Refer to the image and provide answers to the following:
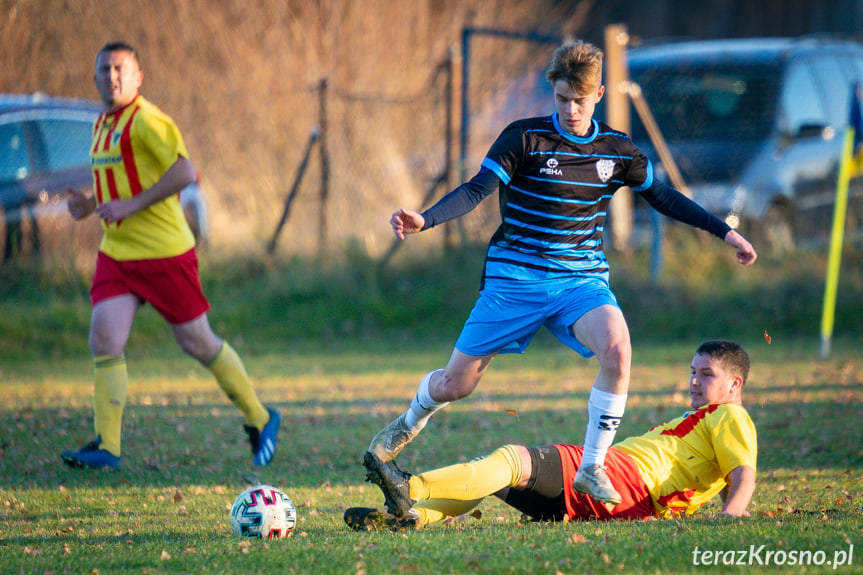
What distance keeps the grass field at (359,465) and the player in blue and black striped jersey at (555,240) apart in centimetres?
67

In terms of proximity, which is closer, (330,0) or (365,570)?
(365,570)

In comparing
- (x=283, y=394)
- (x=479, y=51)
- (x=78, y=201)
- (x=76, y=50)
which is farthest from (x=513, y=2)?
(x=78, y=201)

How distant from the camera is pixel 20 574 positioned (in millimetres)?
3479

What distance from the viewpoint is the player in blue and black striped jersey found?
14.0ft

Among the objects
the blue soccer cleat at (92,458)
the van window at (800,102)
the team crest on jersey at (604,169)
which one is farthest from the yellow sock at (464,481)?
the van window at (800,102)

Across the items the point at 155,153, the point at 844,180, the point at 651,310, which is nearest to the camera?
the point at 155,153

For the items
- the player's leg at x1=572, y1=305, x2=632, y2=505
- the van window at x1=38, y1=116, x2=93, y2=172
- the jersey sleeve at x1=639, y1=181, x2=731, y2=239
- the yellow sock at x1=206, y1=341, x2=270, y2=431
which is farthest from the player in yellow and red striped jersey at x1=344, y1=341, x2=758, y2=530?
the van window at x1=38, y1=116, x2=93, y2=172

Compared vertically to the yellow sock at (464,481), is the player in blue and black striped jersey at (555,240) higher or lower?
higher

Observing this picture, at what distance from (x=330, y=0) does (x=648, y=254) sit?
32.5 ft

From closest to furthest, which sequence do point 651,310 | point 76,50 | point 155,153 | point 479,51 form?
point 155,153 < point 651,310 < point 76,50 < point 479,51

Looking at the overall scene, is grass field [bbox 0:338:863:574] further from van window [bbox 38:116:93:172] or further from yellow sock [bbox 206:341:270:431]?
van window [bbox 38:116:93:172]

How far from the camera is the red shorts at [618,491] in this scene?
425 centimetres

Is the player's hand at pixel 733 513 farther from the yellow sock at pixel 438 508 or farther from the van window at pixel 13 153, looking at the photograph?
the van window at pixel 13 153

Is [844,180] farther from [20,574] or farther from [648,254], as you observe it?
[20,574]
